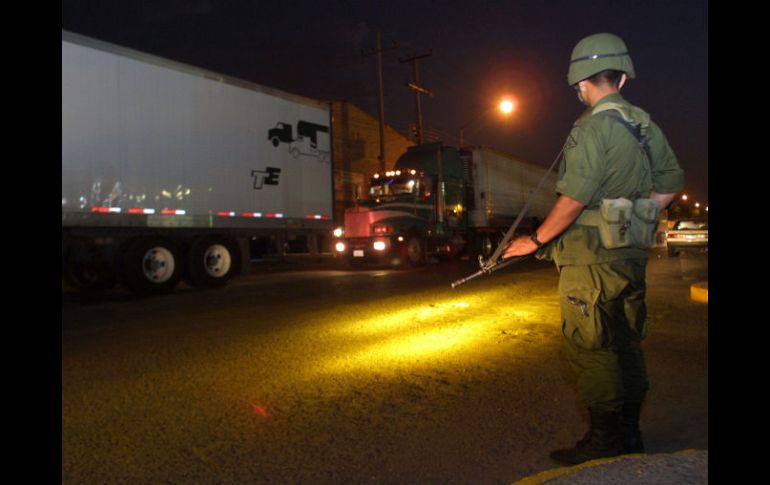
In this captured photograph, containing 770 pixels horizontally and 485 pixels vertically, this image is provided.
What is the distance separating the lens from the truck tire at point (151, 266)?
452 inches

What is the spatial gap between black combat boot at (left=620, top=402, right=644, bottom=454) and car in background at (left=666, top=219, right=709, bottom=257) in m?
22.0

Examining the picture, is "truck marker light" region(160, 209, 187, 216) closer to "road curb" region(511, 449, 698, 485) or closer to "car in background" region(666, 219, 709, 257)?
"road curb" region(511, 449, 698, 485)

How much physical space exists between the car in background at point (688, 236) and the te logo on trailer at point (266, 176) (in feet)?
54.7

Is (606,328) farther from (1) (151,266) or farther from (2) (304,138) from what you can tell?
(2) (304,138)

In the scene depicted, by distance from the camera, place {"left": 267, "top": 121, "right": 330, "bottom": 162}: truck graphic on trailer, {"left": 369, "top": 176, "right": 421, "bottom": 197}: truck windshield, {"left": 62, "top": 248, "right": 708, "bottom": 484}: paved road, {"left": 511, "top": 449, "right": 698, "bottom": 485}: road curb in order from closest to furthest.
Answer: {"left": 511, "top": 449, "right": 698, "bottom": 485}: road curb → {"left": 62, "top": 248, "right": 708, "bottom": 484}: paved road → {"left": 267, "top": 121, "right": 330, "bottom": 162}: truck graphic on trailer → {"left": 369, "top": 176, "right": 421, "bottom": 197}: truck windshield

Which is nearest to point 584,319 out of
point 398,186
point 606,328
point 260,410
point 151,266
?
point 606,328

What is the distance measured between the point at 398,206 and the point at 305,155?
4.52 metres

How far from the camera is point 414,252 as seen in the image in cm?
1880

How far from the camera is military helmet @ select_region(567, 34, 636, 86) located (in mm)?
2863

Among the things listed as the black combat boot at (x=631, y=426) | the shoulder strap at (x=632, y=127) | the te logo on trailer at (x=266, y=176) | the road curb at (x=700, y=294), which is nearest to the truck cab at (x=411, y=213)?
the te logo on trailer at (x=266, y=176)

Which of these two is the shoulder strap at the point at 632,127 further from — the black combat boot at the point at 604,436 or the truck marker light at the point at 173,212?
the truck marker light at the point at 173,212

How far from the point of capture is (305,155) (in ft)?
48.9

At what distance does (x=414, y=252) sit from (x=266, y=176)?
6624 millimetres

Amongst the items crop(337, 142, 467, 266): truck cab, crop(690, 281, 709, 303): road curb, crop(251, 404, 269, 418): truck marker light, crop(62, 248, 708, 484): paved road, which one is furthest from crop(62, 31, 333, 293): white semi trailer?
crop(690, 281, 709, 303): road curb
